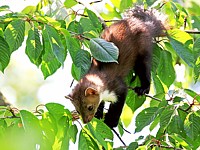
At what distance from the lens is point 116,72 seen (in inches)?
175

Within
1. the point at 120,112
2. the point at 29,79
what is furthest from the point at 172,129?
the point at 29,79

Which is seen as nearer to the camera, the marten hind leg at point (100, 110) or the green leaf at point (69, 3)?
the green leaf at point (69, 3)

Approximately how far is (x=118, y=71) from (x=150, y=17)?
0.69 m

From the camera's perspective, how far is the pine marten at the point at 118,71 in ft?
14.3

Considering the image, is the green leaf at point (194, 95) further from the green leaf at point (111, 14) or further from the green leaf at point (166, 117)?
the green leaf at point (111, 14)

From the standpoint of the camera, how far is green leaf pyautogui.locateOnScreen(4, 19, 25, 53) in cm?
295

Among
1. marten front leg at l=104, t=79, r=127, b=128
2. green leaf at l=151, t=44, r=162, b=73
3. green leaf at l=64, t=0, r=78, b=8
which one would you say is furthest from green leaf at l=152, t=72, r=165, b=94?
green leaf at l=64, t=0, r=78, b=8

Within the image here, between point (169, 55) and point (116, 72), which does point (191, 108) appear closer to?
point (169, 55)

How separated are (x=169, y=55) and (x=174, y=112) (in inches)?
30.4

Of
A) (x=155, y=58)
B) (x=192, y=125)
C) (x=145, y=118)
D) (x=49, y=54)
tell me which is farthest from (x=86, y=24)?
(x=192, y=125)

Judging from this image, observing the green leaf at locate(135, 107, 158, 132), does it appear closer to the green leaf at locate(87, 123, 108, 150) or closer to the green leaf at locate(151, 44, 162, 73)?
the green leaf at locate(87, 123, 108, 150)

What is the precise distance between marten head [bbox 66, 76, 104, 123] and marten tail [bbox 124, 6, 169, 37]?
2.42 feet

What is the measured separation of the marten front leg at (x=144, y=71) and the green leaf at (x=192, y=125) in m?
1.03

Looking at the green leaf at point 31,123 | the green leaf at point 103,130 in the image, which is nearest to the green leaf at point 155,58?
the green leaf at point 103,130
